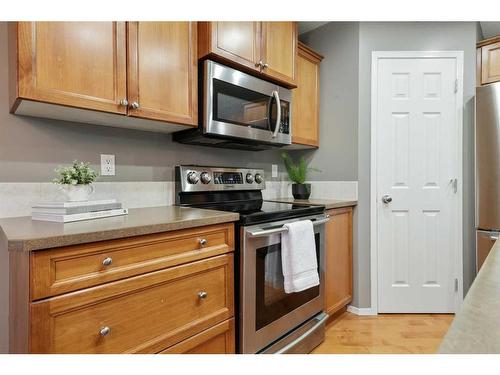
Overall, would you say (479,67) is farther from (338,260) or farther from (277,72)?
(338,260)

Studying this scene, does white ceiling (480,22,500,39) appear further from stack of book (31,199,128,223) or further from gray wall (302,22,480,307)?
stack of book (31,199,128,223)

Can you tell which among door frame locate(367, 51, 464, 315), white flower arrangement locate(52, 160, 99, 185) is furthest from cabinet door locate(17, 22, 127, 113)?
door frame locate(367, 51, 464, 315)

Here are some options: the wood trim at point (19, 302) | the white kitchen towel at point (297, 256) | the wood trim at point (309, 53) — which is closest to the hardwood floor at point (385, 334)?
the white kitchen towel at point (297, 256)

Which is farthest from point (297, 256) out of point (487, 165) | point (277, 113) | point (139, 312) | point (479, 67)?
point (479, 67)

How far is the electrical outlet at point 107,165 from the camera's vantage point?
1.60m

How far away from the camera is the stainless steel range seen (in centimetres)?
146

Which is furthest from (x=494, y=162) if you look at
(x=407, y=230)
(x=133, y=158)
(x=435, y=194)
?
(x=133, y=158)

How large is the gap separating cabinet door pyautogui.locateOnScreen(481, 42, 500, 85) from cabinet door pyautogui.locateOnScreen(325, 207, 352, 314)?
59.8 inches

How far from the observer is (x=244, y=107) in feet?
6.21

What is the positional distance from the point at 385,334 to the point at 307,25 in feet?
8.50

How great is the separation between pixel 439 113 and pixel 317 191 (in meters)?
1.14

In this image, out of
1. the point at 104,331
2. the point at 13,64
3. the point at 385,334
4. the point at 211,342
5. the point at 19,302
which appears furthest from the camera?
the point at 385,334

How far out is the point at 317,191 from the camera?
2.70 metres

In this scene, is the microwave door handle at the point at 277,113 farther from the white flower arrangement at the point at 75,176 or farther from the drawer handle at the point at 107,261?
the drawer handle at the point at 107,261
